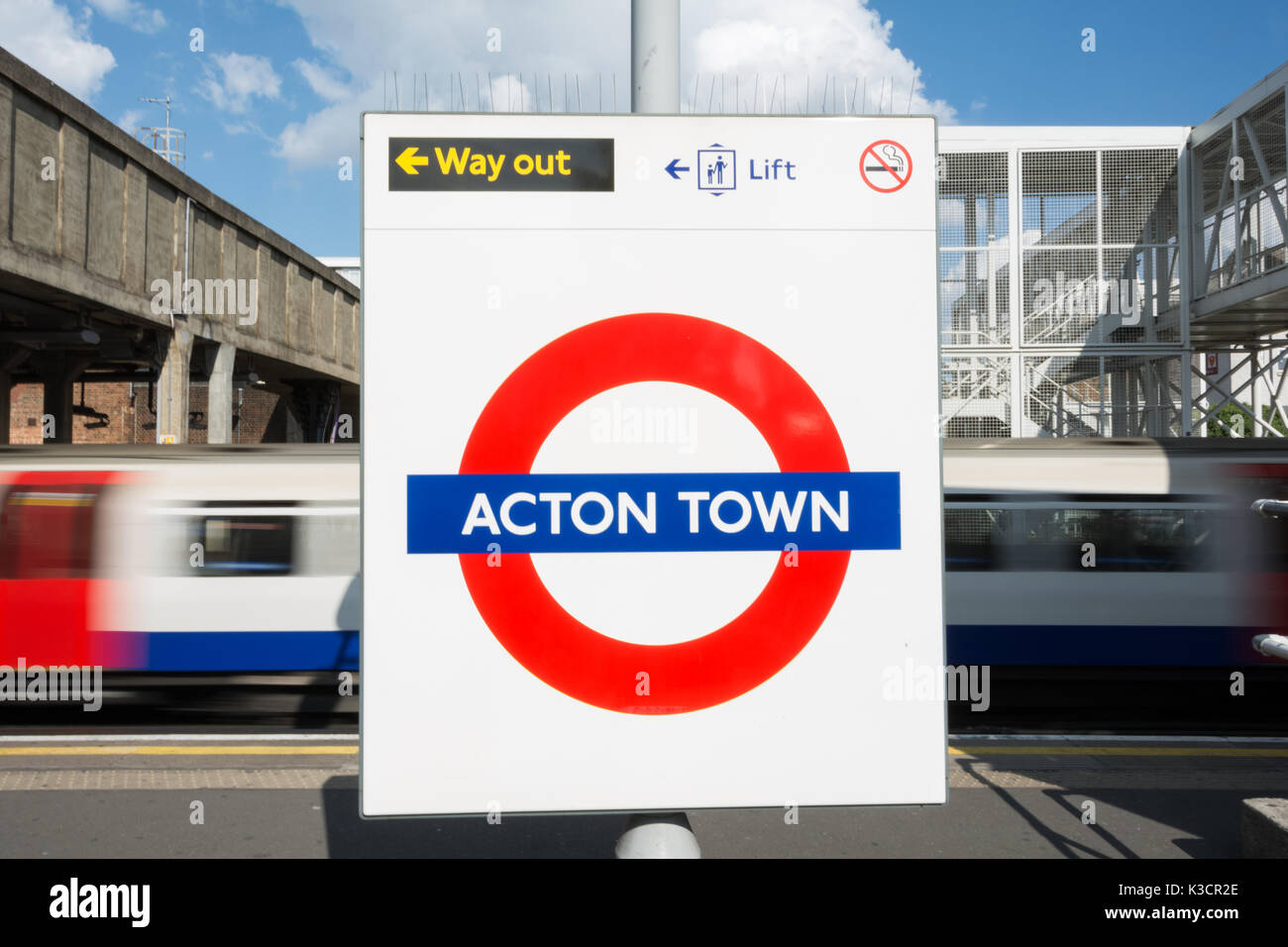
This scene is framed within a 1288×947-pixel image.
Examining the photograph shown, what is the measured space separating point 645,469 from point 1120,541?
338 inches

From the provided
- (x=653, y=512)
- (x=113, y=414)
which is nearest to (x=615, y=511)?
(x=653, y=512)

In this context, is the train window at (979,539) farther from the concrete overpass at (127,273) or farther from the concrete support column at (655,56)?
the concrete overpass at (127,273)

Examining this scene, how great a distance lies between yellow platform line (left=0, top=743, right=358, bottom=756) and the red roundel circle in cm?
562

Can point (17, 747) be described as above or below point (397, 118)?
below

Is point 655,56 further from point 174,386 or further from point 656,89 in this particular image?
point 174,386

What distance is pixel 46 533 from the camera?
8492 mm

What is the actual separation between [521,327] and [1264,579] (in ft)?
31.0

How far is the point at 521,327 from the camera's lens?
4.77 ft

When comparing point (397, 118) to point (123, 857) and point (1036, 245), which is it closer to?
point (123, 857)

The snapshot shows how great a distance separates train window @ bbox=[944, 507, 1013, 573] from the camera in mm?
8812

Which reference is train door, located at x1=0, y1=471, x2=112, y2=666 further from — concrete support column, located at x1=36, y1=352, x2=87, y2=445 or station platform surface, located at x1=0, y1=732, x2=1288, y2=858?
concrete support column, located at x1=36, y1=352, x2=87, y2=445

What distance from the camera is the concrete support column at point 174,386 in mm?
17109

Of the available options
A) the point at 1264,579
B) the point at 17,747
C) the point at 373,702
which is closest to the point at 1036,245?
the point at 1264,579

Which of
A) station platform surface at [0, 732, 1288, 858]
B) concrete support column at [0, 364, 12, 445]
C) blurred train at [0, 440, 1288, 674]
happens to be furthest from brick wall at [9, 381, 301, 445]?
station platform surface at [0, 732, 1288, 858]
